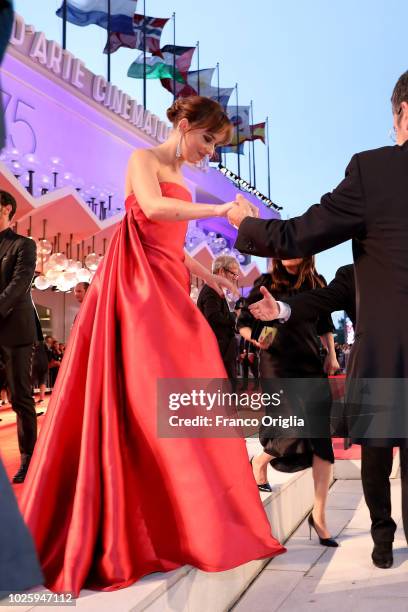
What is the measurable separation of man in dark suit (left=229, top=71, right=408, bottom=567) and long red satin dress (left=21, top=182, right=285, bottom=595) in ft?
1.53

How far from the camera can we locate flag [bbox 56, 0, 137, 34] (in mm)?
16375

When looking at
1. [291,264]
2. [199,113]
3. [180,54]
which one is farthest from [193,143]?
[180,54]

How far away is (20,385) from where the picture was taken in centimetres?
365

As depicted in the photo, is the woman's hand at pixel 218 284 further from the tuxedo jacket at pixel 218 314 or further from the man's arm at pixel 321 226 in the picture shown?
the tuxedo jacket at pixel 218 314

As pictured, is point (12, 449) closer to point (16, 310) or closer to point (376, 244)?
point (16, 310)

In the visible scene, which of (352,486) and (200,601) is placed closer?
(200,601)

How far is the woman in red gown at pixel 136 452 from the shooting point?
1.86 metres

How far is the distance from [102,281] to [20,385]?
67.4 inches

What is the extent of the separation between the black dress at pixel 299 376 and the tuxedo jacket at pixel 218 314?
6.56ft

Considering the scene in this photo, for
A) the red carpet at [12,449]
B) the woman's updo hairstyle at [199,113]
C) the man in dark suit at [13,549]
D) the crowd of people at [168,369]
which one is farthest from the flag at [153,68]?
the man in dark suit at [13,549]

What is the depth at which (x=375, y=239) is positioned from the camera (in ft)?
5.81

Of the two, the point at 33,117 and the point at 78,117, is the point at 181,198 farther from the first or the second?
the point at 78,117

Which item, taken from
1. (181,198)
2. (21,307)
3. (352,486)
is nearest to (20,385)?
(21,307)

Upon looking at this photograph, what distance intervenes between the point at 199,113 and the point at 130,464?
1.23m
